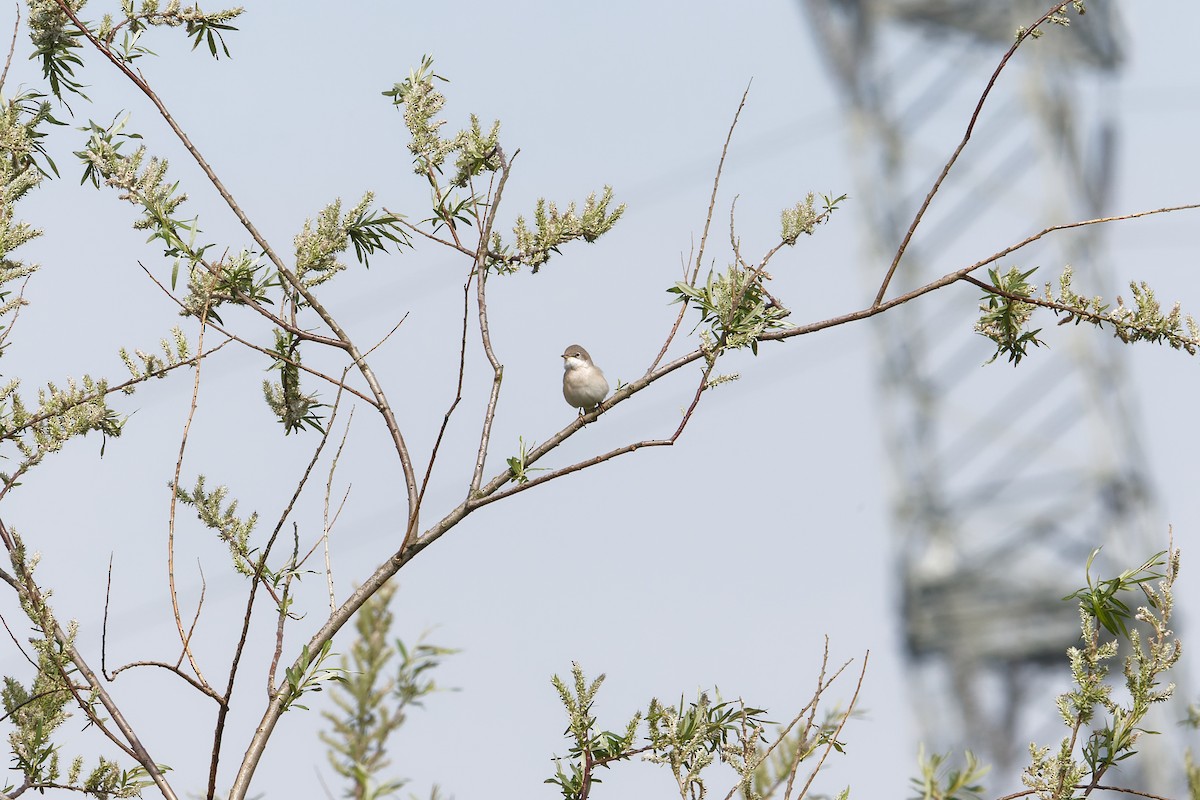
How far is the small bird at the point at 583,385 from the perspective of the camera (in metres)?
→ 7.19

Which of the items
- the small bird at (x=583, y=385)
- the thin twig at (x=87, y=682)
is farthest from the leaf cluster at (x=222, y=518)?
the small bird at (x=583, y=385)

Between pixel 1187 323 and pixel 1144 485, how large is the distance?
13.3 meters

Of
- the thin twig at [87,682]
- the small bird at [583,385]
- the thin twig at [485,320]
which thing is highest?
the small bird at [583,385]

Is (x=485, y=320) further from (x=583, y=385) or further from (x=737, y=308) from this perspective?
(x=583, y=385)

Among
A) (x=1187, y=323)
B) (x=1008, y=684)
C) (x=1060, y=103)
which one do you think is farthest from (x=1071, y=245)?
(x=1187, y=323)

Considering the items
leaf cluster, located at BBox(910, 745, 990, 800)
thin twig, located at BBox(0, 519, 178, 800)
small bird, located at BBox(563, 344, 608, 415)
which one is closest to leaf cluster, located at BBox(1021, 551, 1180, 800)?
leaf cluster, located at BBox(910, 745, 990, 800)

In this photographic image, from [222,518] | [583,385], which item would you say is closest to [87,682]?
[222,518]

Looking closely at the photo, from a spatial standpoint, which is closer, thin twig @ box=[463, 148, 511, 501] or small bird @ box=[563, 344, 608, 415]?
thin twig @ box=[463, 148, 511, 501]

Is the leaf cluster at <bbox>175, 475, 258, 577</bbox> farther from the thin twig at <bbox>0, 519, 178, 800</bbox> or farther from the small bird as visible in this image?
the small bird

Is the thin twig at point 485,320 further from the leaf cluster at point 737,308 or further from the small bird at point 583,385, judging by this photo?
the small bird at point 583,385

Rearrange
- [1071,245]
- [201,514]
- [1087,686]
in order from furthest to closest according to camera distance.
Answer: [1071,245] → [201,514] → [1087,686]

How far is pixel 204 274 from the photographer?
3607 millimetres

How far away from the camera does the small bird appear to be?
7.19m

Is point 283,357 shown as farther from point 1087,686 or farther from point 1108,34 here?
point 1108,34
